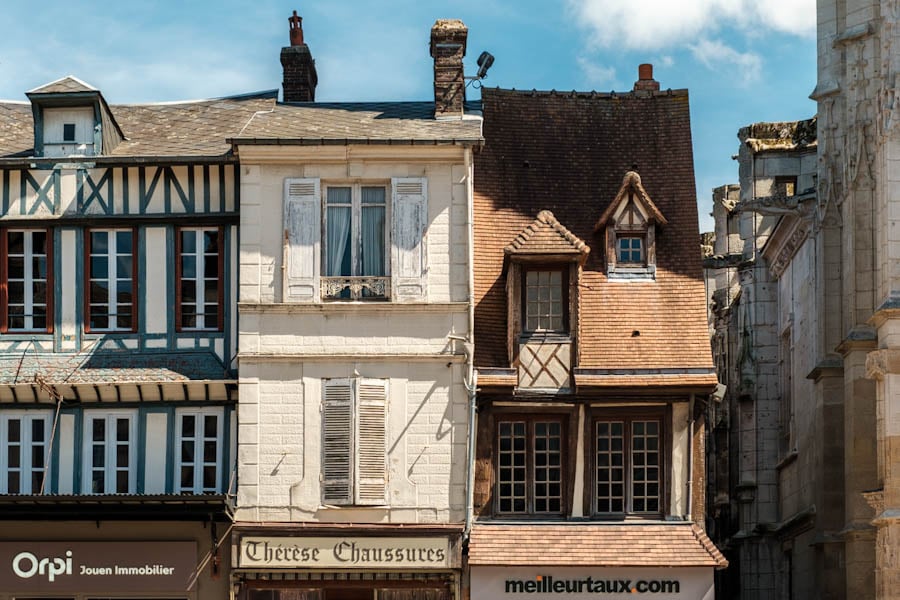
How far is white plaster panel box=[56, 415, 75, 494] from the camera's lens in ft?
84.8

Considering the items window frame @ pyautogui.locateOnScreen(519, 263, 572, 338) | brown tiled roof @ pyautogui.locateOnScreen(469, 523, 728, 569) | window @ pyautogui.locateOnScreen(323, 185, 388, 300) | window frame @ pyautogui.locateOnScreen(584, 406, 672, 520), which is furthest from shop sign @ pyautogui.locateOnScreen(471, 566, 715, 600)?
window @ pyautogui.locateOnScreen(323, 185, 388, 300)

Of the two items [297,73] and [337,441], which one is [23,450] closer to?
[337,441]

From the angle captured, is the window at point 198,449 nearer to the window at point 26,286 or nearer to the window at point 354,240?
the window at point 354,240

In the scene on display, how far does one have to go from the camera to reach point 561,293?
2661 centimetres

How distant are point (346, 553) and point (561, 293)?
16.5 feet

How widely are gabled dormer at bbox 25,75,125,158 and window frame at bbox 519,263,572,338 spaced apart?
654 centimetres

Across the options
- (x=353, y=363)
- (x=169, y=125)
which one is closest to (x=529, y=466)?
(x=353, y=363)

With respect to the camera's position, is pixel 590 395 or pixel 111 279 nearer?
A: pixel 590 395

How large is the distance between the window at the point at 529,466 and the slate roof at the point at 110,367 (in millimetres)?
4208

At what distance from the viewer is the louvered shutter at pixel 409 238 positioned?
25422 mm

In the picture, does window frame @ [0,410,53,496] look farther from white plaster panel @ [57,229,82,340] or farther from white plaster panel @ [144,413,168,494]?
white plaster panel @ [144,413,168,494]

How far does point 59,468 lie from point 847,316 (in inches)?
484

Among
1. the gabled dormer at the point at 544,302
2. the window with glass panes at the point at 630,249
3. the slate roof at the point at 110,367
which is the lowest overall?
the slate roof at the point at 110,367

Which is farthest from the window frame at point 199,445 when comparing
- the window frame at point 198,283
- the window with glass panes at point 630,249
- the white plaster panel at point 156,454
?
the window with glass panes at point 630,249
